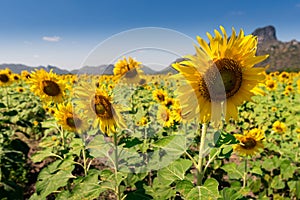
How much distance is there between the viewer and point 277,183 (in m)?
4.15

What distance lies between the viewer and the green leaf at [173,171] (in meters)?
1.99

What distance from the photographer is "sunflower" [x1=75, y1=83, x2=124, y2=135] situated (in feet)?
7.09

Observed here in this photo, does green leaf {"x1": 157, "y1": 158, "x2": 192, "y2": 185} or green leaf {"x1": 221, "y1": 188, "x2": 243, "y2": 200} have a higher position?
green leaf {"x1": 157, "y1": 158, "x2": 192, "y2": 185}

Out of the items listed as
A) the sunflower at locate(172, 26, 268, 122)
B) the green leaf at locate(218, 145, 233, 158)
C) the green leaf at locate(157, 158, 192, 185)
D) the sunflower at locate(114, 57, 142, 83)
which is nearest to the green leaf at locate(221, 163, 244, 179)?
the green leaf at locate(157, 158, 192, 185)

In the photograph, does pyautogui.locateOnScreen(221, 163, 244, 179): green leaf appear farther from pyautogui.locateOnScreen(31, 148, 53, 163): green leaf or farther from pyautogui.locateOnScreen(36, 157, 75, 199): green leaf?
pyautogui.locateOnScreen(31, 148, 53, 163): green leaf

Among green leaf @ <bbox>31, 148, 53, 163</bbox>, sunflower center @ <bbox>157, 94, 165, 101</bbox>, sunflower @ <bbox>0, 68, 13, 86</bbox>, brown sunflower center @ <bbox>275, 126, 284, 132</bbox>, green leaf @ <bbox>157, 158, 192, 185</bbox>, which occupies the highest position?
sunflower @ <bbox>0, 68, 13, 86</bbox>

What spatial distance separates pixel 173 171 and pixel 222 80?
2.85 feet

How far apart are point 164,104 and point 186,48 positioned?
3075 mm

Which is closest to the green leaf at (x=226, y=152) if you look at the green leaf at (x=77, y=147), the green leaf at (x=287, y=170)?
the green leaf at (x=77, y=147)

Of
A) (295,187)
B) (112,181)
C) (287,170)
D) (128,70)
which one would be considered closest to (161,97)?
(128,70)

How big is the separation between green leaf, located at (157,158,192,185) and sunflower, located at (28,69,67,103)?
216cm

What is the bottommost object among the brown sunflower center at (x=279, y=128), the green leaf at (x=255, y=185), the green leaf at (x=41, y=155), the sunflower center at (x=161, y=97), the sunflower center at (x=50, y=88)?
the green leaf at (x=255, y=185)

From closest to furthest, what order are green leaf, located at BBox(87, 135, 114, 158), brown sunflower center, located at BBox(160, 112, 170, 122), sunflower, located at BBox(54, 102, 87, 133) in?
green leaf, located at BBox(87, 135, 114, 158), sunflower, located at BBox(54, 102, 87, 133), brown sunflower center, located at BBox(160, 112, 170, 122)

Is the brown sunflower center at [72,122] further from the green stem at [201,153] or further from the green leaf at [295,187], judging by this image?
the green leaf at [295,187]
